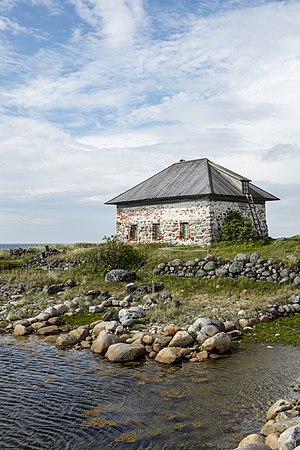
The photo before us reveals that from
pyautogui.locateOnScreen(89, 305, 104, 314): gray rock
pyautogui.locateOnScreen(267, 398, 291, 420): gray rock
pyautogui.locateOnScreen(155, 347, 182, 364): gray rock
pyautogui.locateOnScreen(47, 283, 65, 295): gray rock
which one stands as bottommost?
pyautogui.locateOnScreen(267, 398, 291, 420): gray rock

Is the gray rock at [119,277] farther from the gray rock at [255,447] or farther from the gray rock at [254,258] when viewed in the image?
the gray rock at [255,447]

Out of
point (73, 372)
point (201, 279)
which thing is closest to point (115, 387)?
point (73, 372)

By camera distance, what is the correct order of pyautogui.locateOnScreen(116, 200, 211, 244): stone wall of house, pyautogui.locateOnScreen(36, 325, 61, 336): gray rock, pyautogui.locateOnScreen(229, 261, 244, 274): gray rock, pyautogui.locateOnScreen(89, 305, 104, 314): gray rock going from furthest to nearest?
pyautogui.locateOnScreen(116, 200, 211, 244): stone wall of house, pyautogui.locateOnScreen(229, 261, 244, 274): gray rock, pyautogui.locateOnScreen(89, 305, 104, 314): gray rock, pyautogui.locateOnScreen(36, 325, 61, 336): gray rock

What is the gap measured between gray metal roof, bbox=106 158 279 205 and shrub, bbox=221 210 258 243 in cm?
141

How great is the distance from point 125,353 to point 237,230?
1814 cm

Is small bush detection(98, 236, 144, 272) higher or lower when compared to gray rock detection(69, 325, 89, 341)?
higher

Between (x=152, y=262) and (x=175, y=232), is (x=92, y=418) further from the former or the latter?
(x=175, y=232)

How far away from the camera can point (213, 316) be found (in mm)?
14234

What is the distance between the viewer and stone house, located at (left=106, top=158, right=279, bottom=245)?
28312 mm

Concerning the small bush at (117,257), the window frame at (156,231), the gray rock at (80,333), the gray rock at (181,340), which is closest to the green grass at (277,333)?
the gray rock at (181,340)

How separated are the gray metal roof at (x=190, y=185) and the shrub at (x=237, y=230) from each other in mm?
1413

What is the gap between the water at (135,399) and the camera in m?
7.02

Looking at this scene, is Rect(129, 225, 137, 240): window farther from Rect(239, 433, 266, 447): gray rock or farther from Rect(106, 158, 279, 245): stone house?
Rect(239, 433, 266, 447): gray rock

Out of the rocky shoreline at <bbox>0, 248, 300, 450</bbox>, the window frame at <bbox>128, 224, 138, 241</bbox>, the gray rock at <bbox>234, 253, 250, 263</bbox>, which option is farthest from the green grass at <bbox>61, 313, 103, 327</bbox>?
the window frame at <bbox>128, 224, 138, 241</bbox>
